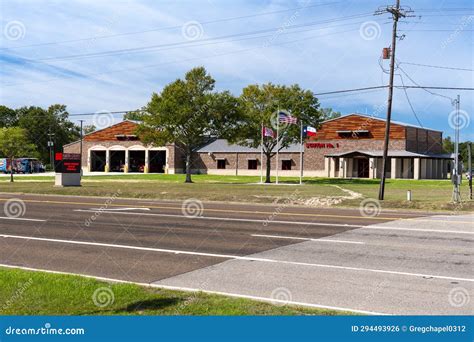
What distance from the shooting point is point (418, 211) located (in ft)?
74.7

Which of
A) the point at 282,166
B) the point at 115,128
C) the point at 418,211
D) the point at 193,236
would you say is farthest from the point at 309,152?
the point at 193,236

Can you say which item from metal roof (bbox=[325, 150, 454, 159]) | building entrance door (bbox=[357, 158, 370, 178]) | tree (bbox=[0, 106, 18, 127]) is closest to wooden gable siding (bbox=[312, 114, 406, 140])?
metal roof (bbox=[325, 150, 454, 159])

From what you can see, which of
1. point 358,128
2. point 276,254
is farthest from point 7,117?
point 276,254

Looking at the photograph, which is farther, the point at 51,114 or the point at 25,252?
the point at 51,114

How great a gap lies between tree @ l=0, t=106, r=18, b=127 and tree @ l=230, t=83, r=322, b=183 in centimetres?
8283

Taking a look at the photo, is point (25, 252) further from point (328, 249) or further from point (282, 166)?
point (282, 166)

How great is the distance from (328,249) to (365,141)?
60.6 metres

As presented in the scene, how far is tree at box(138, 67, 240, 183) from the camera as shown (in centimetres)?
4944

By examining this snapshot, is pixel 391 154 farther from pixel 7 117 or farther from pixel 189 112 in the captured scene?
pixel 7 117

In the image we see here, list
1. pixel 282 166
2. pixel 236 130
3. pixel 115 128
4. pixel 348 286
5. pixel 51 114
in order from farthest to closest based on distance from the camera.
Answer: pixel 51 114 → pixel 115 128 → pixel 282 166 → pixel 236 130 → pixel 348 286

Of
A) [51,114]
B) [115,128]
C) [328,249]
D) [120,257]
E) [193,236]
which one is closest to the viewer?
[120,257]
